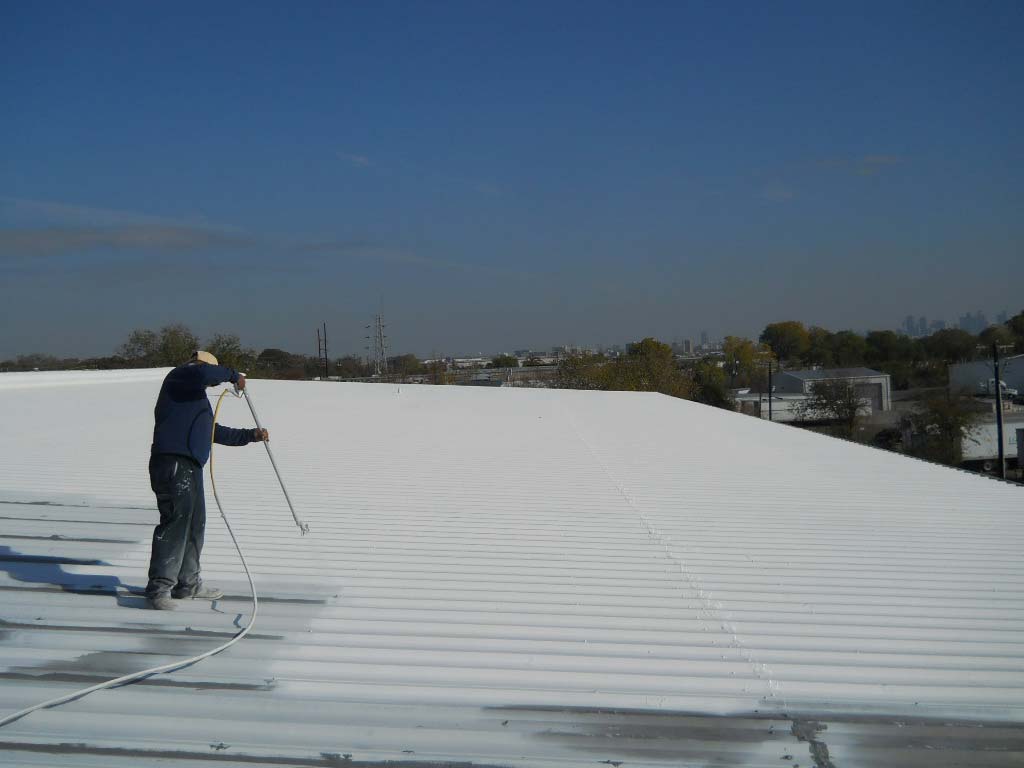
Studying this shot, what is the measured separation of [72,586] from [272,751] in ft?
7.12

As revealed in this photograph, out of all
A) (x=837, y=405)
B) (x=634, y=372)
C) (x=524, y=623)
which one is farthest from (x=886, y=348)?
(x=524, y=623)

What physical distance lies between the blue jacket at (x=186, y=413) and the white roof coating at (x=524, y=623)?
818mm

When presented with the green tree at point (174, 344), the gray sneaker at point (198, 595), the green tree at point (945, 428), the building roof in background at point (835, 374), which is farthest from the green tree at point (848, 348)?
the gray sneaker at point (198, 595)

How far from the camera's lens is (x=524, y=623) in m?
3.89

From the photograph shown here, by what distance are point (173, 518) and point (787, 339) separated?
4429 inches

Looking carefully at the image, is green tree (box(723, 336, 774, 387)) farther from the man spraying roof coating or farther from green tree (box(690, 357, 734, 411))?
the man spraying roof coating

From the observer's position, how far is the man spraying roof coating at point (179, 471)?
12.6ft

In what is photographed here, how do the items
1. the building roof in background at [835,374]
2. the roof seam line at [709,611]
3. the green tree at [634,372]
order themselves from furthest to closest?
the green tree at [634,372] < the building roof in background at [835,374] < the roof seam line at [709,611]

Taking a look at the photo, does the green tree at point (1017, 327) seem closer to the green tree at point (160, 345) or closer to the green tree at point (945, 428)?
the green tree at point (945, 428)

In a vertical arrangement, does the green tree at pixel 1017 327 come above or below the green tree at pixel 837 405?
above

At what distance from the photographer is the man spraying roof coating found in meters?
3.85

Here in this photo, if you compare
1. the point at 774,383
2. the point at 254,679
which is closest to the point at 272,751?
the point at 254,679

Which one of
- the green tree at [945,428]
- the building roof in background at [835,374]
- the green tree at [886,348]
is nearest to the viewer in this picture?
the green tree at [945,428]

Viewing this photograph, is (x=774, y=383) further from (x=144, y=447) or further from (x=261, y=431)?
(x=261, y=431)
